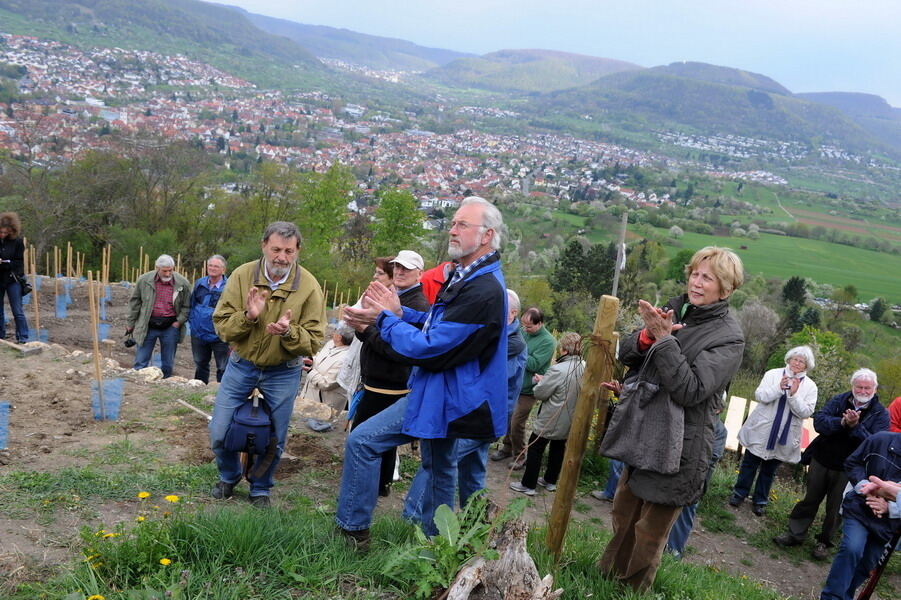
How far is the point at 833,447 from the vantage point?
243 inches

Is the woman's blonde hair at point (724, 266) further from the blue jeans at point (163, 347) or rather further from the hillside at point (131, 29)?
the hillside at point (131, 29)

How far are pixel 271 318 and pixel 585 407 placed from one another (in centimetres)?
204

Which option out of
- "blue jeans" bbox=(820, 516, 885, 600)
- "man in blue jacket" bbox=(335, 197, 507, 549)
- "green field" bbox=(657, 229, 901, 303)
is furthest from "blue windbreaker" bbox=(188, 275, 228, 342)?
"green field" bbox=(657, 229, 901, 303)

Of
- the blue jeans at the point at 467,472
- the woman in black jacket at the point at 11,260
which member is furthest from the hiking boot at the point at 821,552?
the woman in black jacket at the point at 11,260

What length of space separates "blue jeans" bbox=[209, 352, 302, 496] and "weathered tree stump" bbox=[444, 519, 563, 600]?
2.02 metres

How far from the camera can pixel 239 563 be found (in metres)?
3.04

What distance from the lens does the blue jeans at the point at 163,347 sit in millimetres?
8312

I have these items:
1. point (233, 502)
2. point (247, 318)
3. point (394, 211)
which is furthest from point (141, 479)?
point (394, 211)

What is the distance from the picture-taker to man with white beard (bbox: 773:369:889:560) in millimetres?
5766

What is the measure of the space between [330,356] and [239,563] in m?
3.59

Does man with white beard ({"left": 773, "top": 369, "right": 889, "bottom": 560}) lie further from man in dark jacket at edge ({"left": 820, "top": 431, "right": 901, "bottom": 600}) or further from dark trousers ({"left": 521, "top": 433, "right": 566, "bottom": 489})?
dark trousers ({"left": 521, "top": 433, "right": 566, "bottom": 489})

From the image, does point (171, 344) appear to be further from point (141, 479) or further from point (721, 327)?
point (721, 327)

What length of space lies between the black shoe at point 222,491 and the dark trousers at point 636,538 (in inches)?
97.8

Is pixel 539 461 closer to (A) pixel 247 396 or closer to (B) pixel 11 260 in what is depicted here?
(A) pixel 247 396
